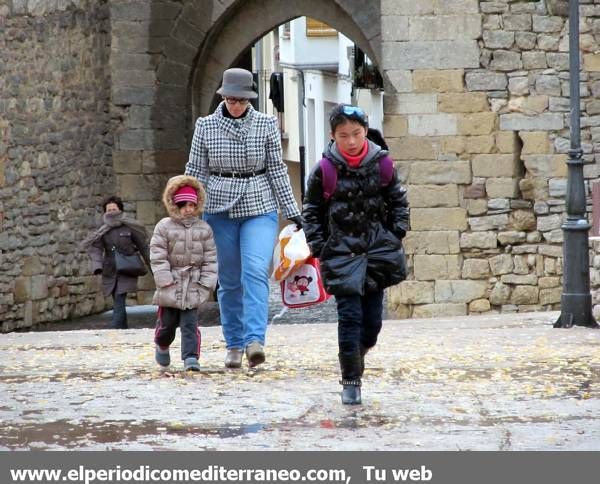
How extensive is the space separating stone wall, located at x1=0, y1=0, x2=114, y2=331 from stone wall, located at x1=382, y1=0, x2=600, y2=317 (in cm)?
332

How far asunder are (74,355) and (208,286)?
5.16 feet

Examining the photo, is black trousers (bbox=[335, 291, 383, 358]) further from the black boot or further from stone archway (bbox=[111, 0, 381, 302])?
stone archway (bbox=[111, 0, 381, 302])

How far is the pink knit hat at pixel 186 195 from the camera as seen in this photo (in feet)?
26.0

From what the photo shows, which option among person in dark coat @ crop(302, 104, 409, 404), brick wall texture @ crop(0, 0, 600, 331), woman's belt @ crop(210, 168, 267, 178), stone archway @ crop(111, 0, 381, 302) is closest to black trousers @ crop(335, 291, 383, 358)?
person in dark coat @ crop(302, 104, 409, 404)

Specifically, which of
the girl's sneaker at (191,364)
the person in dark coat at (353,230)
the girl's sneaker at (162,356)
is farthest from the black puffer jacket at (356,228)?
the girl's sneaker at (162,356)

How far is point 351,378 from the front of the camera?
22.5ft

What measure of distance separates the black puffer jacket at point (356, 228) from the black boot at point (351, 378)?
0.29m

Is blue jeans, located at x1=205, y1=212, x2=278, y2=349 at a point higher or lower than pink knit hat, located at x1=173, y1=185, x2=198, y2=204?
lower

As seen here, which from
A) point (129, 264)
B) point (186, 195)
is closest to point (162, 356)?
point (186, 195)

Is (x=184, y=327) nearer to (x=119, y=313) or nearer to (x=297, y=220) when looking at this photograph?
A: (x=297, y=220)

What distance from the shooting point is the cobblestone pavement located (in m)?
6.11

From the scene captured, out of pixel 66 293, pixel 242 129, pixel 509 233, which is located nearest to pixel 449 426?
pixel 242 129

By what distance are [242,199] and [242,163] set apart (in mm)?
188

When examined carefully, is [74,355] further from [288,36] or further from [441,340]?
[288,36]
